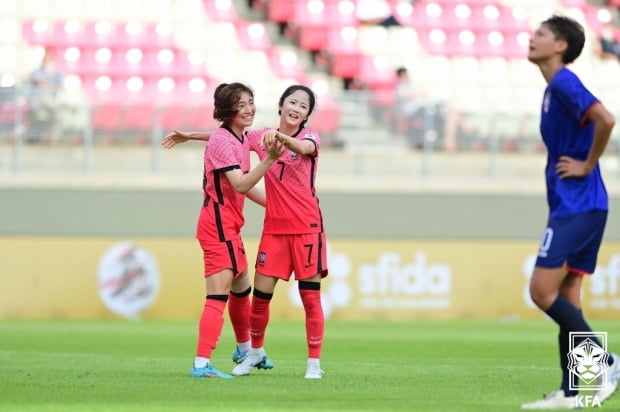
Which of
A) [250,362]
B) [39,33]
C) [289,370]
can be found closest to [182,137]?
[250,362]

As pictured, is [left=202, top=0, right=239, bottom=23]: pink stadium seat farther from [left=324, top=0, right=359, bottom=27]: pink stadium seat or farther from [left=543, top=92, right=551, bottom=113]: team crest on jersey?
[left=543, top=92, right=551, bottom=113]: team crest on jersey

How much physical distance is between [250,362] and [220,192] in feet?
4.00

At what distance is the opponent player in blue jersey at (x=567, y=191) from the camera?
21.5 feet

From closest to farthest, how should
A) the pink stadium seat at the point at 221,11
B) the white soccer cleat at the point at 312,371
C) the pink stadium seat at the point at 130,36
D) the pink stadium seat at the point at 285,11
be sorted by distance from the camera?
the white soccer cleat at the point at 312,371 → the pink stadium seat at the point at 130,36 → the pink stadium seat at the point at 221,11 → the pink stadium seat at the point at 285,11

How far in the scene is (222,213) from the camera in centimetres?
855

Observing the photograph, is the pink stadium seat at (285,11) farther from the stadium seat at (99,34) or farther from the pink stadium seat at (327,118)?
the pink stadium seat at (327,118)

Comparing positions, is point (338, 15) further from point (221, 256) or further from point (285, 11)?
point (221, 256)

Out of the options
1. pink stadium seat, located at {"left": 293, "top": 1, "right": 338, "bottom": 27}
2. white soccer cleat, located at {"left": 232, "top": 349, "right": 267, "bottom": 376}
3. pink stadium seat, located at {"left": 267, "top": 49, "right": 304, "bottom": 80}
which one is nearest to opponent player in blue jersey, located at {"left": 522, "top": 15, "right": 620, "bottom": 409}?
white soccer cleat, located at {"left": 232, "top": 349, "right": 267, "bottom": 376}

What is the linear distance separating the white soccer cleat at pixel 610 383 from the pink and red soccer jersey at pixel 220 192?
9.19ft

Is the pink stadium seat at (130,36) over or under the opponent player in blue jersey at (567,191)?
over

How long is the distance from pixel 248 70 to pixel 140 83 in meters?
1.95

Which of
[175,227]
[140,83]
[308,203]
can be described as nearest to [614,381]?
[308,203]

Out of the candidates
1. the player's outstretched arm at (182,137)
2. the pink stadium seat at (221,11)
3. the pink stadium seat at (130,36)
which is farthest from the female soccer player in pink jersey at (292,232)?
the pink stadium seat at (221,11)

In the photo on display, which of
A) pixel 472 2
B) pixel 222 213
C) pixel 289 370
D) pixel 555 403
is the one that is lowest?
pixel 289 370
